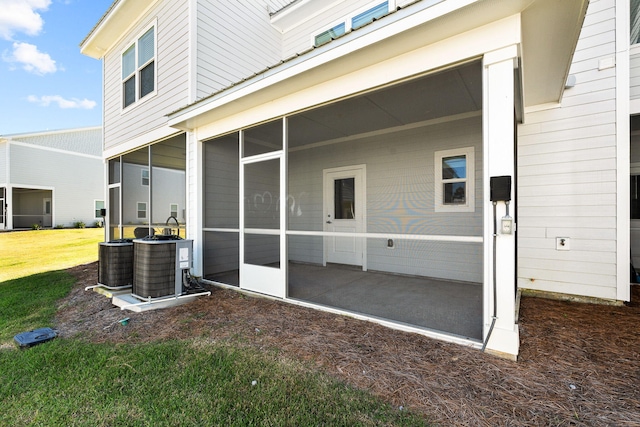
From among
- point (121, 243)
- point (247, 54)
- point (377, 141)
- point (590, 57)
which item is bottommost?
point (121, 243)

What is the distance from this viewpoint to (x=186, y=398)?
189 centimetres

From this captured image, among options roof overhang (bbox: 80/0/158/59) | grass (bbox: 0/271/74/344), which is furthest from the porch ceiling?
roof overhang (bbox: 80/0/158/59)

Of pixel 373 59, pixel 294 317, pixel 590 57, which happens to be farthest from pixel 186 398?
pixel 590 57

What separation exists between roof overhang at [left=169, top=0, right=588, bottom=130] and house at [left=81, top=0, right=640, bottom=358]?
0.05 ft

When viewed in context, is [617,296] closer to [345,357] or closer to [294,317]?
[345,357]

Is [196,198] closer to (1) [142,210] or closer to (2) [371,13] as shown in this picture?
(1) [142,210]

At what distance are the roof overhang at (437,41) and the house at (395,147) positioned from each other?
0.02m

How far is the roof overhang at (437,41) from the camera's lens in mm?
2166

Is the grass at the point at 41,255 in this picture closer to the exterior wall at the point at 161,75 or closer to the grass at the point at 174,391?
the exterior wall at the point at 161,75

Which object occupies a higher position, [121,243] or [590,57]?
[590,57]

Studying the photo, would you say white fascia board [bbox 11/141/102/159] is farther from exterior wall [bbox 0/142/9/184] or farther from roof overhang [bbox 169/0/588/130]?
roof overhang [bbox 169/0/588/130]

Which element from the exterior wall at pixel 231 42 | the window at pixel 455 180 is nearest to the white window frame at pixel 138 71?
the exterior wall at pixel 231 42

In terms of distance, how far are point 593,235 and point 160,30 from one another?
319 inches

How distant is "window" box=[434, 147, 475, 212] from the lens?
4684 millimetres
